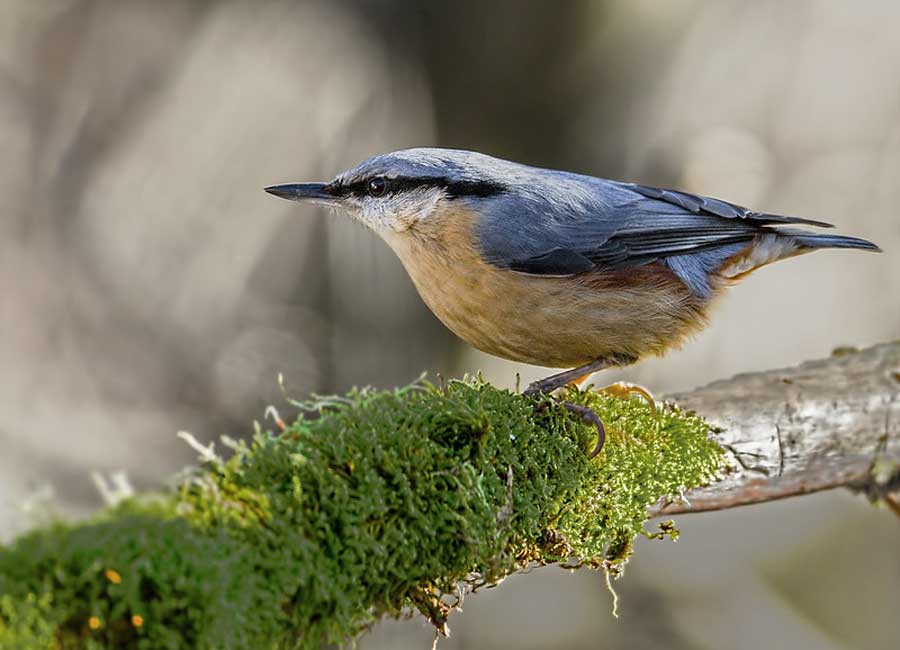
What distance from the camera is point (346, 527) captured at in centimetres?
163

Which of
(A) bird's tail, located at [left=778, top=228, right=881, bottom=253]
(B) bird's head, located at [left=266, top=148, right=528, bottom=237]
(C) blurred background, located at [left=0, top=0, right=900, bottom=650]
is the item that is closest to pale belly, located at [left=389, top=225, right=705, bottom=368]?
(B) bird's head, located at [left=266, top=148, right=528, bottom=237]

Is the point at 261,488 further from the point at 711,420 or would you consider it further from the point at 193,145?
the point at 193,145

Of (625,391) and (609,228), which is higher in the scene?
(609,228)

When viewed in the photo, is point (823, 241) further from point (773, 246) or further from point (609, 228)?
point (609, 228)

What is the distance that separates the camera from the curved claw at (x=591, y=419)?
2.28 meters

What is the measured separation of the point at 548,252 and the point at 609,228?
291 millimetres

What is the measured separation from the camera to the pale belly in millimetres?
2707

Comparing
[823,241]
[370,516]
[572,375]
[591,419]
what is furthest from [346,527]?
[823,241]

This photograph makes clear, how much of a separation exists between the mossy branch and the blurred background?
2886mm

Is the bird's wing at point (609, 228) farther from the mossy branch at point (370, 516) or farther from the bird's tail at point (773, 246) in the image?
the mossy branch at point (370, 516)

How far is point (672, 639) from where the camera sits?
214 inches

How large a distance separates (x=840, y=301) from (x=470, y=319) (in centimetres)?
414

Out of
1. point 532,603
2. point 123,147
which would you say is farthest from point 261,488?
point 532,603

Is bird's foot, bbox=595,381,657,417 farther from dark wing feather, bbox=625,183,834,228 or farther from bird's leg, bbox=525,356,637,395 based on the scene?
dark wing feather, bbox=625,183,834,228
